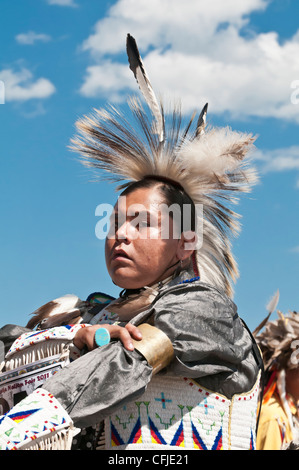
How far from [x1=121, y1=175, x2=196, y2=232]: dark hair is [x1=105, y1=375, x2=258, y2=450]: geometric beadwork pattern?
1.01 meters

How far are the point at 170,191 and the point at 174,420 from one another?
1.30 m

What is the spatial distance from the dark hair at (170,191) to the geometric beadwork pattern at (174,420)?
1006mm

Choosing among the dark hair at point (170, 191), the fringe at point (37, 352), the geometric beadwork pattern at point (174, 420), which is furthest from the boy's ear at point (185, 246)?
Result: the fringe at point (37, 352)

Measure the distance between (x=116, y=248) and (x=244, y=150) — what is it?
3.12 feet

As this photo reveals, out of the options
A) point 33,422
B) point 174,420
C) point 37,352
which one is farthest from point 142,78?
point 33,422

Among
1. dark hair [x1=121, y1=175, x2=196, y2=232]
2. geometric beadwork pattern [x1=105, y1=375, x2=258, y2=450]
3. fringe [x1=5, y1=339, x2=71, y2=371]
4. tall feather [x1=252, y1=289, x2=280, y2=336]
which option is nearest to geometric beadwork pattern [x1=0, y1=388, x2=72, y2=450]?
fringe [x1=5, y1=339, x2=71, y2=371]

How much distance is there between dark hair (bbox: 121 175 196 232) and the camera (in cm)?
364

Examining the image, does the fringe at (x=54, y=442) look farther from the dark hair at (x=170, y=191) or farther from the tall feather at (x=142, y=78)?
the tall feather at (x=142, y=78)

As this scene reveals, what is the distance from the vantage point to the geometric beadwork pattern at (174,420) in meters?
2.93

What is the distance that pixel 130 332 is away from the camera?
8.98 feet

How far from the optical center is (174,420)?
294 centimetres

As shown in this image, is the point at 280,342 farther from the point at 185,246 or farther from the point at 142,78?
the point at 142,78
